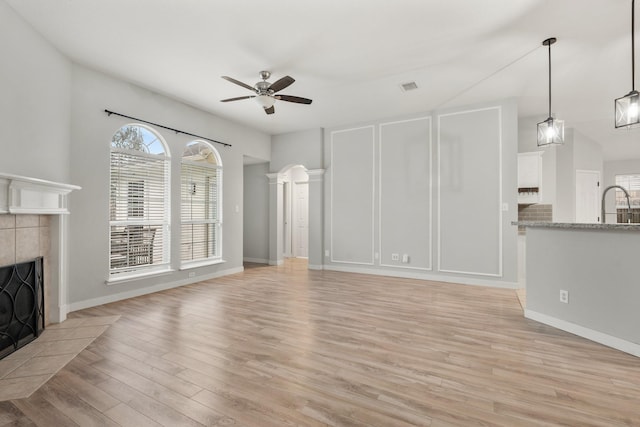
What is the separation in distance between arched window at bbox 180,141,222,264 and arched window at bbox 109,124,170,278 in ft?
1.27

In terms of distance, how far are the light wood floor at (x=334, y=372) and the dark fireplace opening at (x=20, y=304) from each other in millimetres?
608

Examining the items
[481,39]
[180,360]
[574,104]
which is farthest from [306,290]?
[574,104]

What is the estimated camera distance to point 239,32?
3223 millimetres

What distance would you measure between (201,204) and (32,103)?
2827 millimetres

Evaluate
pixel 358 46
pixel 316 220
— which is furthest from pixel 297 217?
pixel 358 46

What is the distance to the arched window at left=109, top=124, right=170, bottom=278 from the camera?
14.1 feet

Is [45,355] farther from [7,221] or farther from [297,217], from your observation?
[297,217]

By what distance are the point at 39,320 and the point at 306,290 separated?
3.12 meters

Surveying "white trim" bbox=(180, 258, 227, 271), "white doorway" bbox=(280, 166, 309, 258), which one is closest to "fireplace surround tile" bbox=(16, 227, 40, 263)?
"white trim" bbox=(180, 258, 227, 271)

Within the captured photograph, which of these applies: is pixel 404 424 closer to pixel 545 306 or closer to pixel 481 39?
pixel 545 306

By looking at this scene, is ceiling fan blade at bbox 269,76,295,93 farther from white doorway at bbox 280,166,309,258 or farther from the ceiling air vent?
white doorway at bbox 280,166,309,258

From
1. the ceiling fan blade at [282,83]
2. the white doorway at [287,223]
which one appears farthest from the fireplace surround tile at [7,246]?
the white doorway at [287,223]

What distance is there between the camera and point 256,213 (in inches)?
306

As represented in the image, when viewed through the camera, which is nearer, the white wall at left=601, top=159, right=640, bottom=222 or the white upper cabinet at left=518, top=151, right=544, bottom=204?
the white upper cabinet at left=518, top=151, right=544, bottom=204
